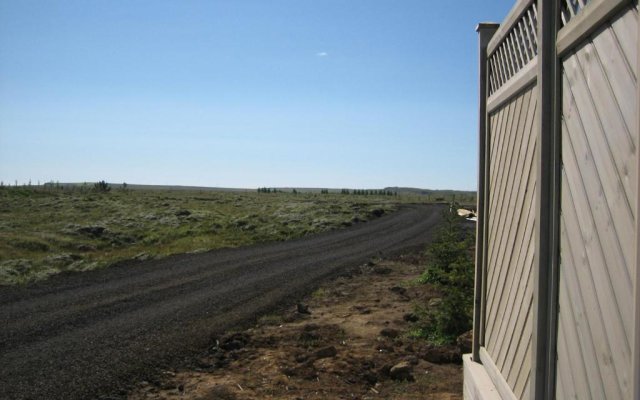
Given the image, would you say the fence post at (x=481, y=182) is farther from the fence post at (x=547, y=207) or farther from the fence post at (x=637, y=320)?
the fence post at (x=637, y=320)

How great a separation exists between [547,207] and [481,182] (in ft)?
6.00

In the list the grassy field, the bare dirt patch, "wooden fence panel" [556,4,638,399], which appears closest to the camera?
"wooden fence panel" [556,4,638,399]

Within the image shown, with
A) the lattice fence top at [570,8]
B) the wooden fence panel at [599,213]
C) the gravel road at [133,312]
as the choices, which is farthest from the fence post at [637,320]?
the gravel road at [133,312]

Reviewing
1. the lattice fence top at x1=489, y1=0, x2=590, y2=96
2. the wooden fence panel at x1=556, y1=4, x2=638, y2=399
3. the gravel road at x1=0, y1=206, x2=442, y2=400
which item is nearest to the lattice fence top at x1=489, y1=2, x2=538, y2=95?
the lattice fence top at x1=489, y1=0, x2=590, y2=96

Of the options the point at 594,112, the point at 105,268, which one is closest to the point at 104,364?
the point at 594,112

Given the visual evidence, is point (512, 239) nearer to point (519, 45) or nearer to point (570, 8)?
point (519, 45)

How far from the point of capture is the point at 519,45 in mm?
3191

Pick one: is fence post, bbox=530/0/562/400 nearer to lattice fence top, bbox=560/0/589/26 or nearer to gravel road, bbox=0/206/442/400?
lattice fence top, bbox=560/0/589/26

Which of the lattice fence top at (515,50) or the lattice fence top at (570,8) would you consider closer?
the lattice fence top at (570,8)

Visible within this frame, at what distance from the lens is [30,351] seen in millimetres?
7027

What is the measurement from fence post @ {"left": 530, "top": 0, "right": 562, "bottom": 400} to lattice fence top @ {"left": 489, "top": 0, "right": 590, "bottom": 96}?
0.12m

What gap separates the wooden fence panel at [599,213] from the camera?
174 centimetres

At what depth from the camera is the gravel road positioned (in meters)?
6.13

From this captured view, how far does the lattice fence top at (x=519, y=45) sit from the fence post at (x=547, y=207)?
12 centimetres
